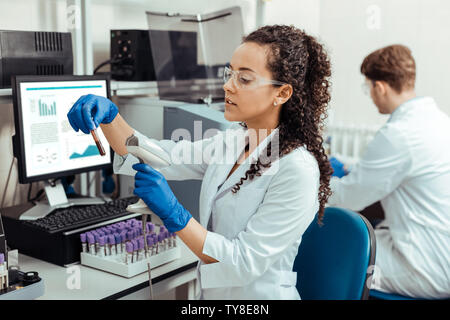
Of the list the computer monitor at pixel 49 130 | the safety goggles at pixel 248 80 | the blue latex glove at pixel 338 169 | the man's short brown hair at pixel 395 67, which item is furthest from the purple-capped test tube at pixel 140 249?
the blue latex glove at pixel 338 169

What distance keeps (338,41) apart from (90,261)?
291 centimetres

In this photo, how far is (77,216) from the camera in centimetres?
145

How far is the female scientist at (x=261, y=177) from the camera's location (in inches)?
45.8

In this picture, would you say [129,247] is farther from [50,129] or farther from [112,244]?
[50,129]

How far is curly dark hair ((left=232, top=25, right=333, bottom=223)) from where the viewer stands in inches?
46.9

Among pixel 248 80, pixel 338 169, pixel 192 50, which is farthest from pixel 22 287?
pixel 338 169

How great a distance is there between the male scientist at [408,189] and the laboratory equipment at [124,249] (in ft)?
2.96

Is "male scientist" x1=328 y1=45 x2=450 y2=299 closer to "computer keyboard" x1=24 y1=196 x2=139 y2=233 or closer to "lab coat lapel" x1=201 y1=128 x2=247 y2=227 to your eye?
"lab coat lapel" x1=201 y1=128 x2=247 y2=227

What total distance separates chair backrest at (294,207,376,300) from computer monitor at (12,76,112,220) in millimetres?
785

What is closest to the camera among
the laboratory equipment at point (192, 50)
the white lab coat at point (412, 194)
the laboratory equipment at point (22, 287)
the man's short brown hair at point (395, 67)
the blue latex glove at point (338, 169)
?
the laboratory equipment at point (22, 287)

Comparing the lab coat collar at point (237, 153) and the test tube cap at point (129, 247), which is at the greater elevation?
the lab coat collar at point (237, 153)

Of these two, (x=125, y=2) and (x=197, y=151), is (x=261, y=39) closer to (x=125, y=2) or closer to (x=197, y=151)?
(x=197, y=151)

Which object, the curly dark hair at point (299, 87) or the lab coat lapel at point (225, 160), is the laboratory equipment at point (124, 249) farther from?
the curly dark hair at point (299, 87)
